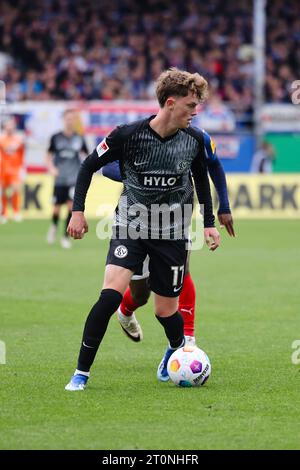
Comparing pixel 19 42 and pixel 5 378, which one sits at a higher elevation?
pixel 19 42

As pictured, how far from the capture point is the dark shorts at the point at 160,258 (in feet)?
24.0

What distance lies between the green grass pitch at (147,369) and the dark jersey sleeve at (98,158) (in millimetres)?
1366

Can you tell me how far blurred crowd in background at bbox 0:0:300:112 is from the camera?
33375 mm

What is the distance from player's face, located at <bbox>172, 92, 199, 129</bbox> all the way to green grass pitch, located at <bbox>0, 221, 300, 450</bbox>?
1935 millimetres

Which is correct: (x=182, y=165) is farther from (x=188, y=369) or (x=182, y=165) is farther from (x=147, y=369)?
(x=147, y=369)

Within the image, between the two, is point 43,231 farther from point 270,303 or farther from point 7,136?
point 270,303

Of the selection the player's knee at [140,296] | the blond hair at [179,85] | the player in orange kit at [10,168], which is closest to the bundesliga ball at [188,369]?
the player's knee at [140,296]

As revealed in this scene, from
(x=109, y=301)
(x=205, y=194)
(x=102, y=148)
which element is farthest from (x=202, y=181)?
(x=109, y=301)

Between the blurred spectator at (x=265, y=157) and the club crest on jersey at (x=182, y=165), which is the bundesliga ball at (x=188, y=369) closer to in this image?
the club crest on jersey at (x=182, y=165)

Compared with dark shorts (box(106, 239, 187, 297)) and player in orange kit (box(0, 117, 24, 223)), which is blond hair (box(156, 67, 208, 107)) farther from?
player in orange kit (box(0, 117, 24, 223))

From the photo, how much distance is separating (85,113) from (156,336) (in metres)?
22.5

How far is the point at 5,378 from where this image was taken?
25.5ft

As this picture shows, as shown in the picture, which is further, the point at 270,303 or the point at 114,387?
the point at 270,303
